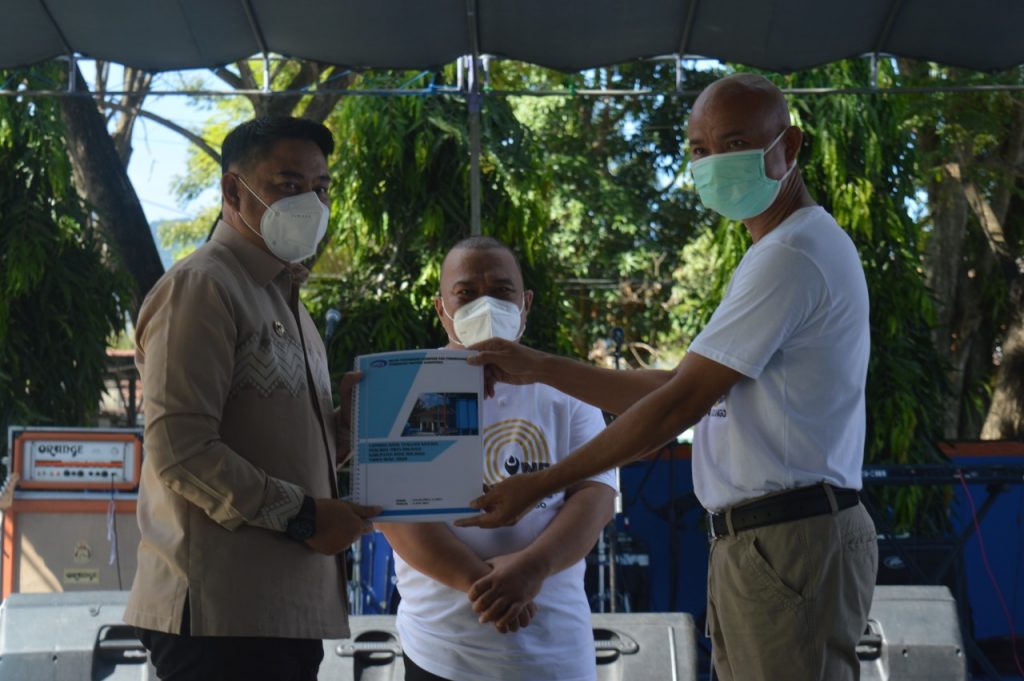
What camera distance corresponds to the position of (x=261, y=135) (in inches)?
91.0

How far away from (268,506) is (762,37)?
13.3 ft

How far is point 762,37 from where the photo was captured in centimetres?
536

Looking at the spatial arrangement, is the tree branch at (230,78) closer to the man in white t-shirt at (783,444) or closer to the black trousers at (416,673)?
the black trousers at (416,673)

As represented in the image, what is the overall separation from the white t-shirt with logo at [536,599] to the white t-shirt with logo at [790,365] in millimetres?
543

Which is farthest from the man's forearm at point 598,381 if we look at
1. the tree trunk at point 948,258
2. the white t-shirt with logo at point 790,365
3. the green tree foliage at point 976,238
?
the tree trunk at point 948,258

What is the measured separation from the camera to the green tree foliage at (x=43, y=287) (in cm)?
720

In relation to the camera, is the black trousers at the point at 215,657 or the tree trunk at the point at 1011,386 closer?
the black trousers at the point at 215,657

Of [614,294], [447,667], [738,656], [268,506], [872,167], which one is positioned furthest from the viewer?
[614,294]

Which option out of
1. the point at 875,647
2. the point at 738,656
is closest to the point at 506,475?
the point at 738,656

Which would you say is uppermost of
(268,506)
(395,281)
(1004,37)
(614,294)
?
(614,294)

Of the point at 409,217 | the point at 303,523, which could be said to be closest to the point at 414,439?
the point at 303,523

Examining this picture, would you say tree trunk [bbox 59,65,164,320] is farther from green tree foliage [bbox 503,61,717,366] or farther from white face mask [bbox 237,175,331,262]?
white face mask [bbox 237,175,331,262]

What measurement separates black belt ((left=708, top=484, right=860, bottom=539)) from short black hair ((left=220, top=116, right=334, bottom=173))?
1114mm

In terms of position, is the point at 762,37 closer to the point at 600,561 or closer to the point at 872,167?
the point at 872,167
